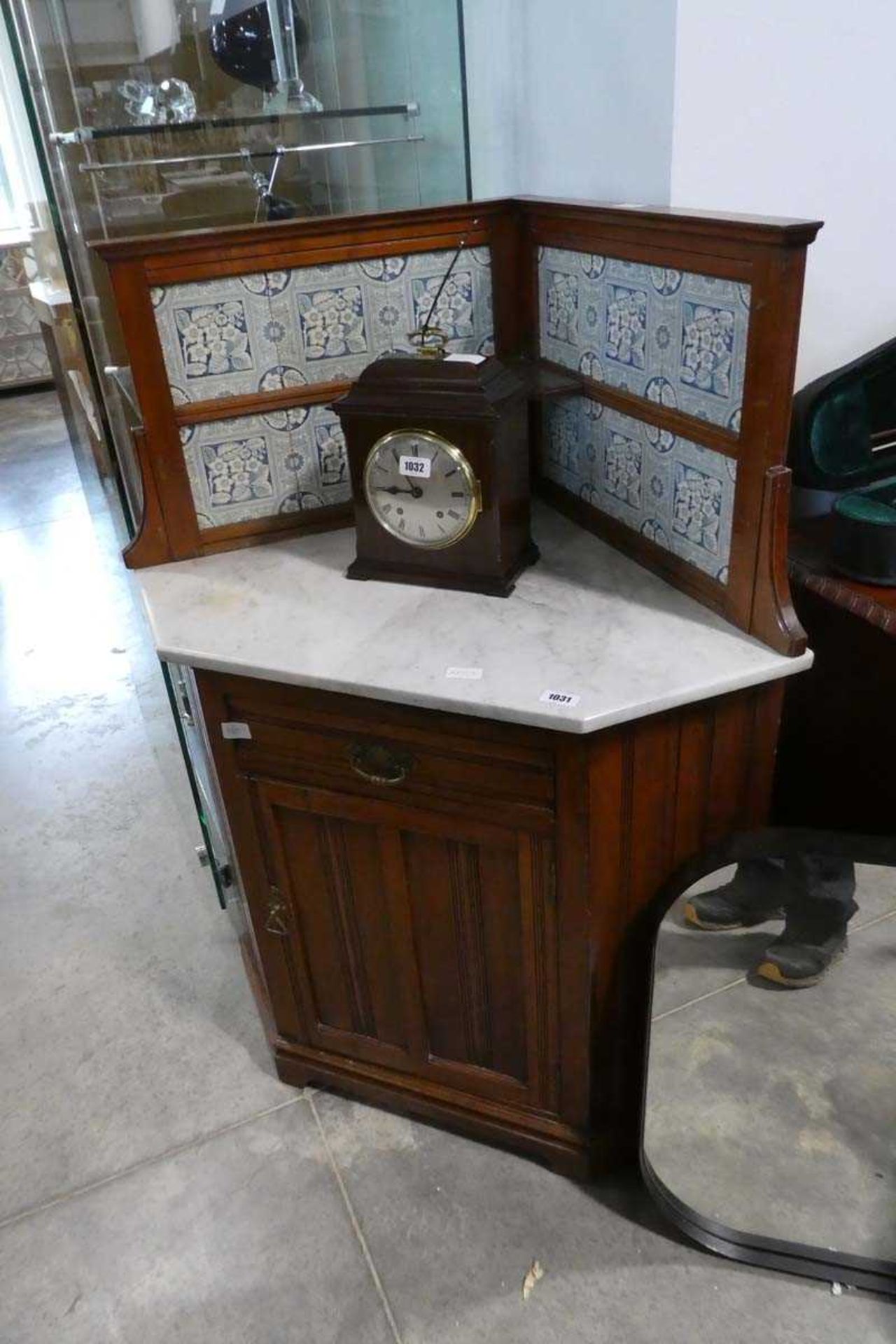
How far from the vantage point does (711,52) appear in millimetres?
1312

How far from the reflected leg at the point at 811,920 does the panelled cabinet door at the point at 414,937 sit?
0.30m

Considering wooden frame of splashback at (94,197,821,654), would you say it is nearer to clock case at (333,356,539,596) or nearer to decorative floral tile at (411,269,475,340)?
decorative floral tile at (411,269,475,340)

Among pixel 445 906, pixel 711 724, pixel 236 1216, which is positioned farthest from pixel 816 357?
pixel 236 1216

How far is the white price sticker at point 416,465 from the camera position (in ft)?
4.48

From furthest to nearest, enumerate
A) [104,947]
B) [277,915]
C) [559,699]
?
[104,947]
[277,915]
[559,699]

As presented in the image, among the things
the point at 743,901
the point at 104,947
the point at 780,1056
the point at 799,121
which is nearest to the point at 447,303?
the point at 799,121

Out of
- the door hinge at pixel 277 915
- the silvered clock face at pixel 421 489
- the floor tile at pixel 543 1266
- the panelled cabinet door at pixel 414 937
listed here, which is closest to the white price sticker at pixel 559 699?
the panelled cabinet door at pixel 414 937

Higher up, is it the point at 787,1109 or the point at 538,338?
the point at 538,338

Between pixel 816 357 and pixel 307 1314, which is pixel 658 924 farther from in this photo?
pixel 816 357

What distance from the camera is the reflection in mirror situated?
1330mm

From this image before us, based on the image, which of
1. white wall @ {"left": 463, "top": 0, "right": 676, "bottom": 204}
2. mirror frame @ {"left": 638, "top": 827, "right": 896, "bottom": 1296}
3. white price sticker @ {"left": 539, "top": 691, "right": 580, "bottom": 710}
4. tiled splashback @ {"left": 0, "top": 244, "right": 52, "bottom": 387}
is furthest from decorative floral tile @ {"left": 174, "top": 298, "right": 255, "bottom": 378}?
tiled splashback @ {"left": 0, "top": 244, "right": 52, "bottom": 387}

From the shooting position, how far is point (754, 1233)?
4.53 feet

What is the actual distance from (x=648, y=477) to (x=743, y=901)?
1.88 ft

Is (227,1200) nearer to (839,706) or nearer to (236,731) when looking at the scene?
(236,731)
